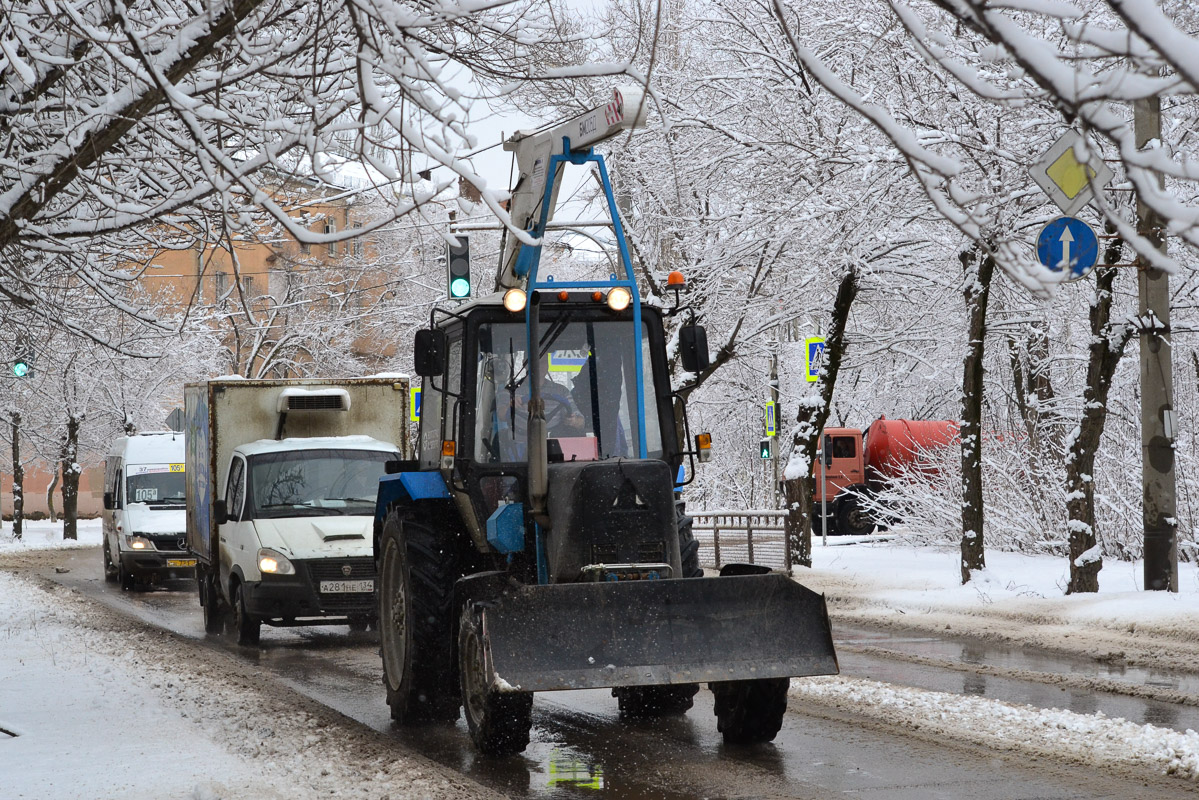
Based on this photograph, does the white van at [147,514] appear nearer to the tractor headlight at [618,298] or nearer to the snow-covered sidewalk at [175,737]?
the snow-covered sidewalk at [175,737]

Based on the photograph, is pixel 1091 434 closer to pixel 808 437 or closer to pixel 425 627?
pixel 808 437

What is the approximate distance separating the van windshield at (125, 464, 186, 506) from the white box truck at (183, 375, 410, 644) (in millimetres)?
5399

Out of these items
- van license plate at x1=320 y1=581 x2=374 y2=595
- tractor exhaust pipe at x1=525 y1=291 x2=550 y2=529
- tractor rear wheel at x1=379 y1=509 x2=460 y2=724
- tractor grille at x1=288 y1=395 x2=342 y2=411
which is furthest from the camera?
tractor grille at x1=288 y1=395 x2=342 y2=411

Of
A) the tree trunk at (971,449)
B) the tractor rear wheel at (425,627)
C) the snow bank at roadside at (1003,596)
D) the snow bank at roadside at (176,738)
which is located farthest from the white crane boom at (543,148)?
the tree trunk at (971,449)

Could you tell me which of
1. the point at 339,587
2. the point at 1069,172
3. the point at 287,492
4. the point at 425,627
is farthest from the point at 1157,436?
the point at 287,492

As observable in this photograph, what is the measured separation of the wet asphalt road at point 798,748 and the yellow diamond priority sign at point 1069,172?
272 centimetres

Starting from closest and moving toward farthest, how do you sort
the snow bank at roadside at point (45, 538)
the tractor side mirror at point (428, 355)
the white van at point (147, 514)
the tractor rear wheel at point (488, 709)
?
the tractor rear wheel at point (488, 709) → the tractor side mirror at point (428, 355) → the white van at point (147, 514) → the snow bank at roadside at point (45, 538)

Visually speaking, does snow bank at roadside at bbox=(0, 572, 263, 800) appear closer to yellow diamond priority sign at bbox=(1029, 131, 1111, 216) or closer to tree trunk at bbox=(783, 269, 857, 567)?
yellow diamond priority sign at bbox=(1029, 131, 1111, 216)

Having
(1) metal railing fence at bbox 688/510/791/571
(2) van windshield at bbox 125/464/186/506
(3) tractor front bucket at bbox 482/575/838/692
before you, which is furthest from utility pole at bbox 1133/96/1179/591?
(2) van windshield at bbox 125/464/186/506

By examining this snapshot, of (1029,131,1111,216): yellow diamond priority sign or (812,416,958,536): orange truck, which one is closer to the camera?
(1029,131,1111,216): yellow diamond priority sign

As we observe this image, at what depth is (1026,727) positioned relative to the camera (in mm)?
7418

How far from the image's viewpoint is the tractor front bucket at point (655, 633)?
6602mm

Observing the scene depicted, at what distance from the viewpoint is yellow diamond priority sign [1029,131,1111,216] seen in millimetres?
2766

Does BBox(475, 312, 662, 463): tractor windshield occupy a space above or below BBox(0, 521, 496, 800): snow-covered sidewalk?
above
